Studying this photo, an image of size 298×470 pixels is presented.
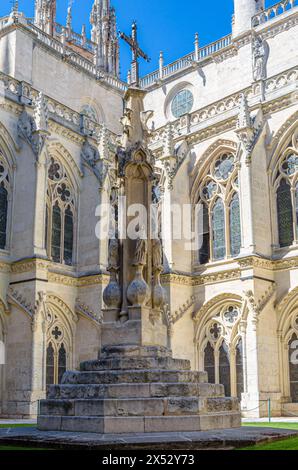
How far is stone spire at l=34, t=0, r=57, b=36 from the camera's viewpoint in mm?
40719

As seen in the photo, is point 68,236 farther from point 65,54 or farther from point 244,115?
point 65,54

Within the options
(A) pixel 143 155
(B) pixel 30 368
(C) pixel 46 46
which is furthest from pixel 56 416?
(C) pixel 46 46

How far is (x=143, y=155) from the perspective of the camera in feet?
33.4

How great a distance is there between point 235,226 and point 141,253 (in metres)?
14.0

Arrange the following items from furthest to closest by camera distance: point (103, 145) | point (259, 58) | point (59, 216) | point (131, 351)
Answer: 1. point (259, 58)
2. point (103, 145)
3. point (59, 216)
4. point (131, 351)

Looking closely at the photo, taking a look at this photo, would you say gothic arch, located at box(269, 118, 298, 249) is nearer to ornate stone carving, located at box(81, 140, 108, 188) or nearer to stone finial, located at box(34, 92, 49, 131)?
ornate stone carving, located at box(81, 140, 108, 188)

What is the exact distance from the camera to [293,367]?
20.0 meters

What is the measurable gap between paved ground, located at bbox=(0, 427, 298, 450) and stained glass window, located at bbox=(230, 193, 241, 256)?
15.1 meters

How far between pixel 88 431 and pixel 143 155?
478 centimetres

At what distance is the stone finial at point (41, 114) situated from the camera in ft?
71.9

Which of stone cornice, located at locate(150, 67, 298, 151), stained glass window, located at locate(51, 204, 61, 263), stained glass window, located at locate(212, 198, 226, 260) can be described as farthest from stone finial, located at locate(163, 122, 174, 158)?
stained glass window, located at locate(51, 204, 61, 263)

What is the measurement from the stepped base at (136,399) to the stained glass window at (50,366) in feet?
43.0

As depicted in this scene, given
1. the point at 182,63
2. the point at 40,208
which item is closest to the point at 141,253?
the point at 40,208
